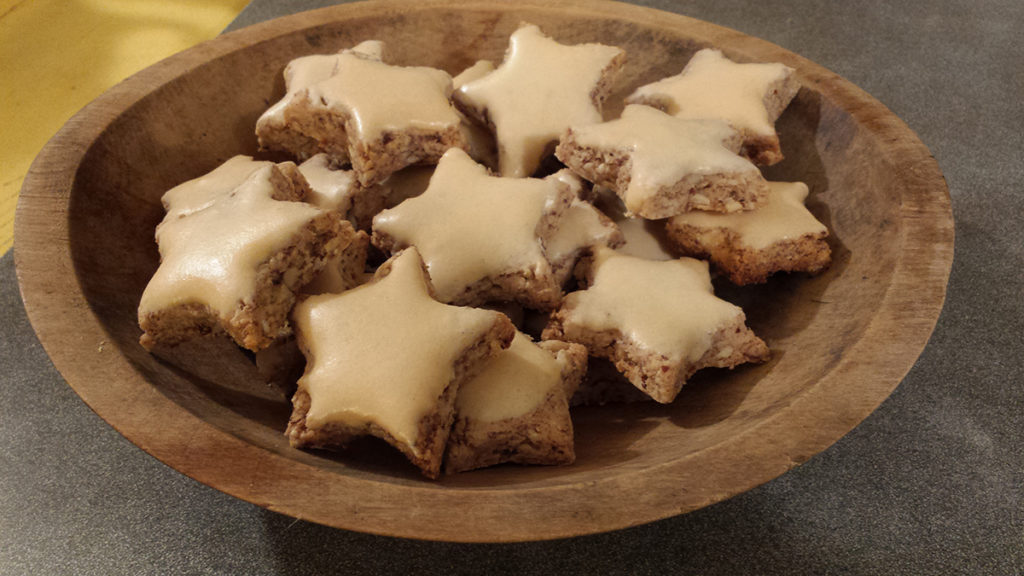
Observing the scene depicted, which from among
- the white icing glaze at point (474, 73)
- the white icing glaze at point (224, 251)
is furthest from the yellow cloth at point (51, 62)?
the white icing glaze at point (474, 73)

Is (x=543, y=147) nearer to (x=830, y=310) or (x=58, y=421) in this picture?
(x=830, y=310)

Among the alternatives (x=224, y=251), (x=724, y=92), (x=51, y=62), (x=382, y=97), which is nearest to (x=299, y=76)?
(x=382, y=97)

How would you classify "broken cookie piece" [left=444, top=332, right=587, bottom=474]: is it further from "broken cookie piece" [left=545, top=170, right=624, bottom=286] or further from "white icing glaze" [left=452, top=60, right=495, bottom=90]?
"white icing glaze" [left=452, top=60, right=495, bottom=90]

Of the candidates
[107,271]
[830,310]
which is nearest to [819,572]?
[830,310]

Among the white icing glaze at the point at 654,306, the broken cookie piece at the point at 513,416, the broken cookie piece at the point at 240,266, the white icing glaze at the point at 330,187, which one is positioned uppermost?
the broken cookie piece at the point at 240,266

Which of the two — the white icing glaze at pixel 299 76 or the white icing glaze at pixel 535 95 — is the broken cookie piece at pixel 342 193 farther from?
the white icing glaze at pixel 535 95

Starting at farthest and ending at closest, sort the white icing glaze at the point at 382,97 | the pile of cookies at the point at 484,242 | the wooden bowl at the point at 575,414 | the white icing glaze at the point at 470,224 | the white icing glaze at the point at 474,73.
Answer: the white icing glaze at the point at 474,73 < the white icing glaze at the point at 382,97 < the white icing glaze at the point at 470,224 < the pile of cookies at the point at 484,242 < the wooden bowl at the point at 575,414

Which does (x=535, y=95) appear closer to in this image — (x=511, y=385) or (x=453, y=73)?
(x=453, y=73)
